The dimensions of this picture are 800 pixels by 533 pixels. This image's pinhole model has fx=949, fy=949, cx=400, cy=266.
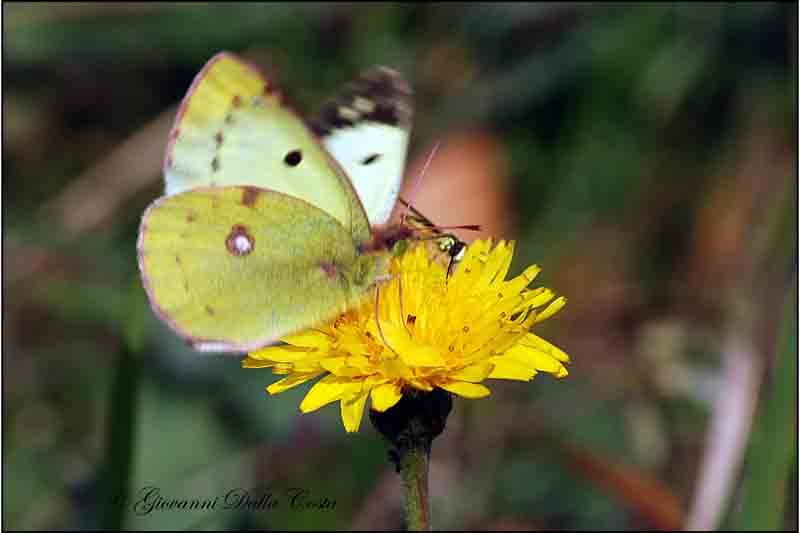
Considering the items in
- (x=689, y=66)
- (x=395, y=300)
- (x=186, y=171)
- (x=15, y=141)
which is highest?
(x=689, y=66)

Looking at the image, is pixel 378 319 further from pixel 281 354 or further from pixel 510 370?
pixel 510 370

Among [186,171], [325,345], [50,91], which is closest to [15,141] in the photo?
[50,91]

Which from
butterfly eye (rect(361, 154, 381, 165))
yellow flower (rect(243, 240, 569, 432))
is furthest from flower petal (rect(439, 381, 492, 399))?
butterfly eye (rect(361, 154, 381, 165))

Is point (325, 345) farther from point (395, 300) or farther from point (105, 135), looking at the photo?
point (105, 135)

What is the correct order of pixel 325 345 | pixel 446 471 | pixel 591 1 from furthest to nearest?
1. pixel 591 1
2. pixel 446 471
3. pixel 325 345

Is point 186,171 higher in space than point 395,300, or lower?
higher

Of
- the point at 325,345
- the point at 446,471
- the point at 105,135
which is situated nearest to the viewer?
the point at 325,345

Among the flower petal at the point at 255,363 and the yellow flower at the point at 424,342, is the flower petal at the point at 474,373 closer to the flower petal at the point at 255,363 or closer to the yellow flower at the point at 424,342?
the yellow flower at the point at 424,342
